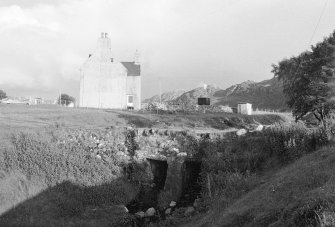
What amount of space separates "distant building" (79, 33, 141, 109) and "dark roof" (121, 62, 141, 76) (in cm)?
209

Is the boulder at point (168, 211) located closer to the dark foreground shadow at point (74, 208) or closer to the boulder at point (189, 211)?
the boulder at point (189, 211)

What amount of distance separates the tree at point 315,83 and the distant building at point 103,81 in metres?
23.5

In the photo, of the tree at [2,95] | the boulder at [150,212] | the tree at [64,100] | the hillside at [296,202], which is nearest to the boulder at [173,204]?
the boulder at [150,212]

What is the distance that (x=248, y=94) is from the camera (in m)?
113

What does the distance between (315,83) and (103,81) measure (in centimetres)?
2833

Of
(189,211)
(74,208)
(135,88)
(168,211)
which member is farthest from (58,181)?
(135,88)

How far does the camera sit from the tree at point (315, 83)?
25.9 metres

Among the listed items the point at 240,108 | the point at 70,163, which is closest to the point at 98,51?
the point at 240,108

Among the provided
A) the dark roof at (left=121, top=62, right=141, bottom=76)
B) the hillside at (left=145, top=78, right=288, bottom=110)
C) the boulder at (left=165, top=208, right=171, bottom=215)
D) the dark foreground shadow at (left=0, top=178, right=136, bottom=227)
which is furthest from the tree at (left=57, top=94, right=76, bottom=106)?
the boulder at (left=165, top=208, right=171, bottom=215)

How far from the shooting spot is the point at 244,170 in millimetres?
18766

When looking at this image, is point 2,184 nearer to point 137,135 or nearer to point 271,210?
point 137,135

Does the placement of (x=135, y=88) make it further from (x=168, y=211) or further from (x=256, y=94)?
(x=256, y=94)

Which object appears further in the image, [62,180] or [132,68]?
[132,68]

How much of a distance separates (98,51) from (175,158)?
30.5 meters
